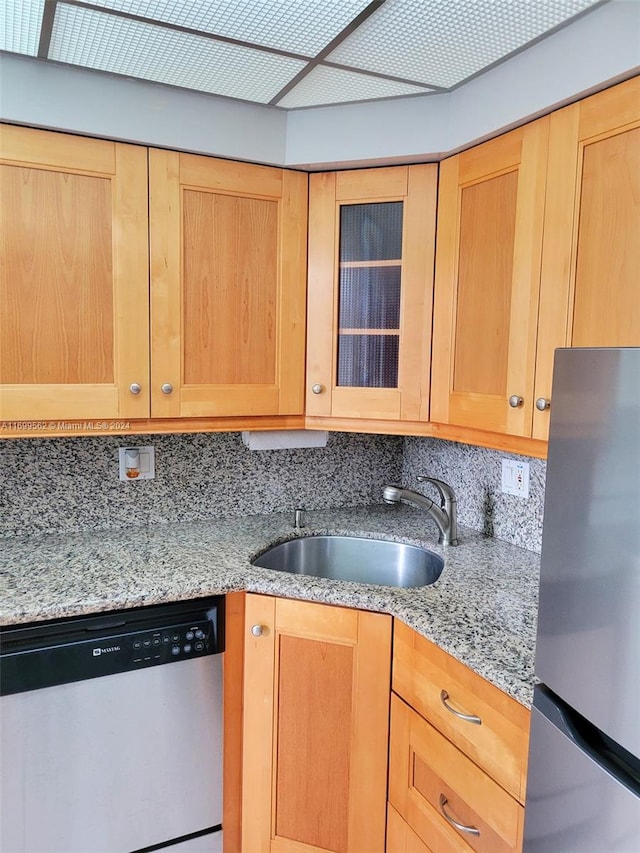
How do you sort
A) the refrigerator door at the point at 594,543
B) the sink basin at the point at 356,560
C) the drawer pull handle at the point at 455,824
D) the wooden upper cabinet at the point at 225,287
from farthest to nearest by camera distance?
the sink basin at the point at 356,560 → the wooden upper cabinet at the point at 225,287 → the drawer pull handle at the point at 455,824 → the refrigerator door at the point at 594,543

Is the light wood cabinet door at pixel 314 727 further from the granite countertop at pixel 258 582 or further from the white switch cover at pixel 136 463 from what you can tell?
the white switch cover at pixel 136 463

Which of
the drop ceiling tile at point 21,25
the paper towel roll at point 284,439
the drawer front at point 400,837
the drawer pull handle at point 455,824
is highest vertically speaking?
the drop ceiling tile at point 21,25

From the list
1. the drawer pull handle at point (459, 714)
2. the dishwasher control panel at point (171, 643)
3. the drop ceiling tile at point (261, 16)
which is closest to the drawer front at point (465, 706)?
the drawer pull handle at point (459, 714)

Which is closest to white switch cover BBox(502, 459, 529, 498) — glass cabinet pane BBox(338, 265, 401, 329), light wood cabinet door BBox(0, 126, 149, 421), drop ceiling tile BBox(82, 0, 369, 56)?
glass cabinet pane BBox(338, 265, 401, 329)

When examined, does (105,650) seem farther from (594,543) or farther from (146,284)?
Result: (594,543)

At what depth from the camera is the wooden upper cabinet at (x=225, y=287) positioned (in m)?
1.65

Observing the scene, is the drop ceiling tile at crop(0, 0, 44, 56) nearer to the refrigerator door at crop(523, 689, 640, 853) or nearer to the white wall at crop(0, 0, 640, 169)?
the white wall at crop(0, 0, 640, 169)

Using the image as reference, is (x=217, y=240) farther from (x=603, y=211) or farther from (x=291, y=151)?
(x=603, y=211)

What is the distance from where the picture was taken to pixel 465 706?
1183 millimetres

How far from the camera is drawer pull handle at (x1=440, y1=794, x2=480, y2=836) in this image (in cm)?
117

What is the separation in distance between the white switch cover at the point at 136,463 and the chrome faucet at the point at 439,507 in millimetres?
759

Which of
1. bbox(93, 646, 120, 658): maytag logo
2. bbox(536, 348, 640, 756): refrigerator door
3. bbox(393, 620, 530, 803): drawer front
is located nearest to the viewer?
bbox(536, 348, 640, 756): refrigerator door

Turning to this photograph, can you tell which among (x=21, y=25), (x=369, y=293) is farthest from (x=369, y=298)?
(x=21, y=25)

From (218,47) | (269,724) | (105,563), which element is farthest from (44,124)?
(269,724)
